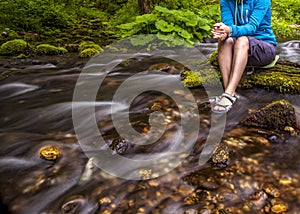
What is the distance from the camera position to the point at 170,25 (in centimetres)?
847

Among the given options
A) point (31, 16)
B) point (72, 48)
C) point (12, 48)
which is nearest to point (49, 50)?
point (72, 48)

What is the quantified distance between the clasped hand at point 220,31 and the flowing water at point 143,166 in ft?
2.89

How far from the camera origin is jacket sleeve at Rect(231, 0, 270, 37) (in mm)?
4020

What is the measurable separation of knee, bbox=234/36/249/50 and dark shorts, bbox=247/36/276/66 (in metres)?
0.14

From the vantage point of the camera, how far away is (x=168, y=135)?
11.0 ft

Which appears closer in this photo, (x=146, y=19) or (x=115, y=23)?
(x=146, y=19)

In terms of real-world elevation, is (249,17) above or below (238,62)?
above

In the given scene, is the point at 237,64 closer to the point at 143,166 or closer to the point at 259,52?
the point at 259,52

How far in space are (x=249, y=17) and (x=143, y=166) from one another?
106 inches

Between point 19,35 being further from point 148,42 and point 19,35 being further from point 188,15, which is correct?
point 188,15

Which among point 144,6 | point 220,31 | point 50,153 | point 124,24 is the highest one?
point 220,31

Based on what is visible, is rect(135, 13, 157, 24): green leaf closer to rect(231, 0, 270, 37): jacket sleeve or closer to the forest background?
the forest background

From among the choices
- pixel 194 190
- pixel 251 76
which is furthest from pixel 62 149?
pixel 251 76

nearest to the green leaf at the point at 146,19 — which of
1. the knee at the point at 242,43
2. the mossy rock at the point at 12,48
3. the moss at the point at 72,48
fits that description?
the moss at the point at 72,48
